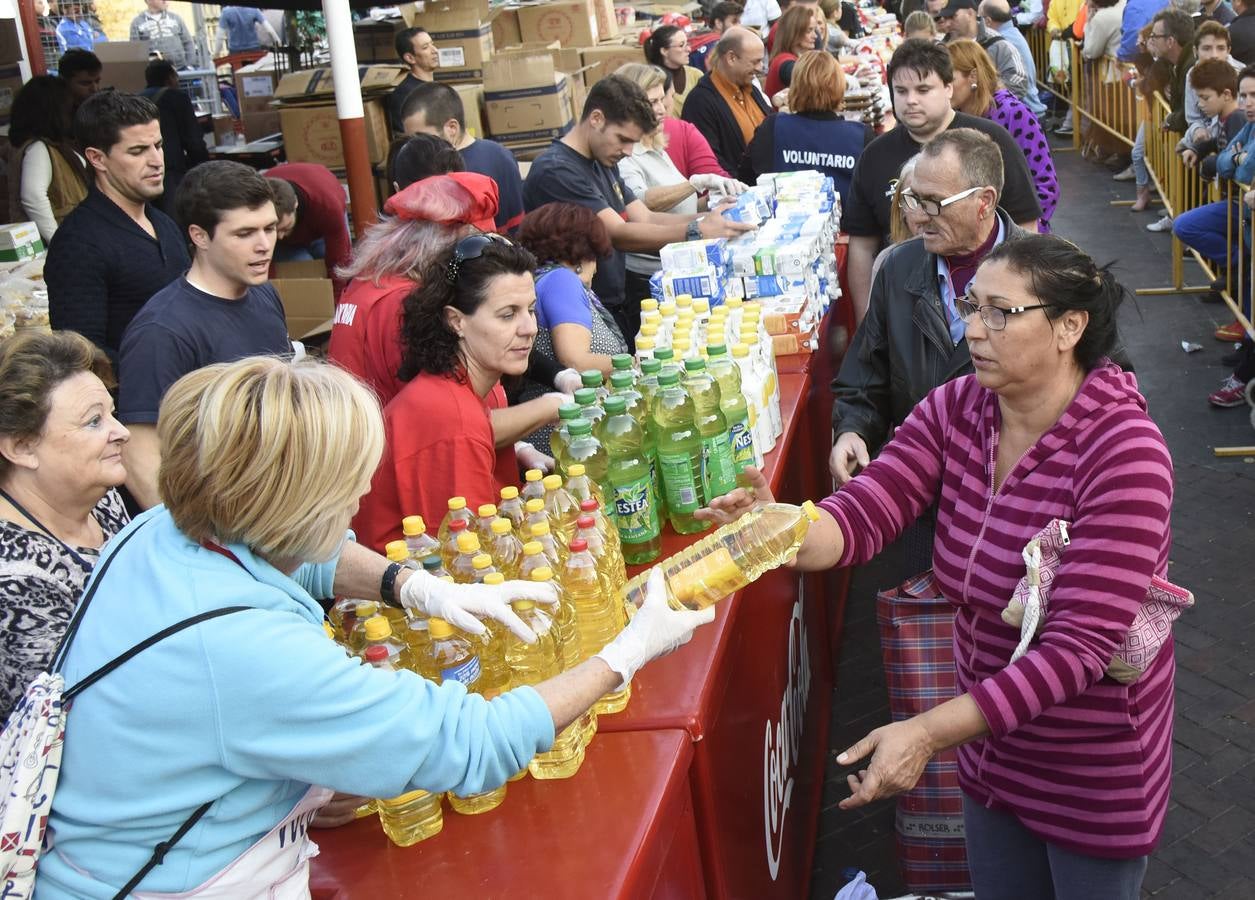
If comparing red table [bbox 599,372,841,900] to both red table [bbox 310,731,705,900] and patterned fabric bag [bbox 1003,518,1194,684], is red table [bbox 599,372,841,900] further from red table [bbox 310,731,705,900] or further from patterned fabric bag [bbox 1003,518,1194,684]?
patterned fabric bag [bbox 1003,518,1194,684]

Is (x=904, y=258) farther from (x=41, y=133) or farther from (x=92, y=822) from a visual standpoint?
(x=41, y=133)

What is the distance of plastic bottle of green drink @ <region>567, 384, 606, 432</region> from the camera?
350cm

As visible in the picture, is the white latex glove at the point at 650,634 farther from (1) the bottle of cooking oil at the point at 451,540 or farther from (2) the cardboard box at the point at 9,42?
(2) the cardboard box at the point at 9,42

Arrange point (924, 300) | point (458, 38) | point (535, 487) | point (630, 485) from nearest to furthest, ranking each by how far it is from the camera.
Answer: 1. point (535, 487)
2. point (630, 485)
3. point (924, 300)
4. point (458, 38)

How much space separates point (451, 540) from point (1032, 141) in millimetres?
5035

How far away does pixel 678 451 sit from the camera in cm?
366

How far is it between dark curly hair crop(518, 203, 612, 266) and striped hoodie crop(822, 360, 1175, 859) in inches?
85.0

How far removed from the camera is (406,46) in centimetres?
952

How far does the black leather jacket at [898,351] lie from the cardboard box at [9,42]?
8.89m

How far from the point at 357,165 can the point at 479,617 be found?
497cm

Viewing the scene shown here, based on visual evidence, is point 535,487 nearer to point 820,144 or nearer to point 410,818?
point 410,818

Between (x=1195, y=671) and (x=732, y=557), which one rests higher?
(x=732, y=557)

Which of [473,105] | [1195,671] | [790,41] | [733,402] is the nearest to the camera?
[733,402]

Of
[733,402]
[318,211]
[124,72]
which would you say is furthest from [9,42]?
[733,402]
